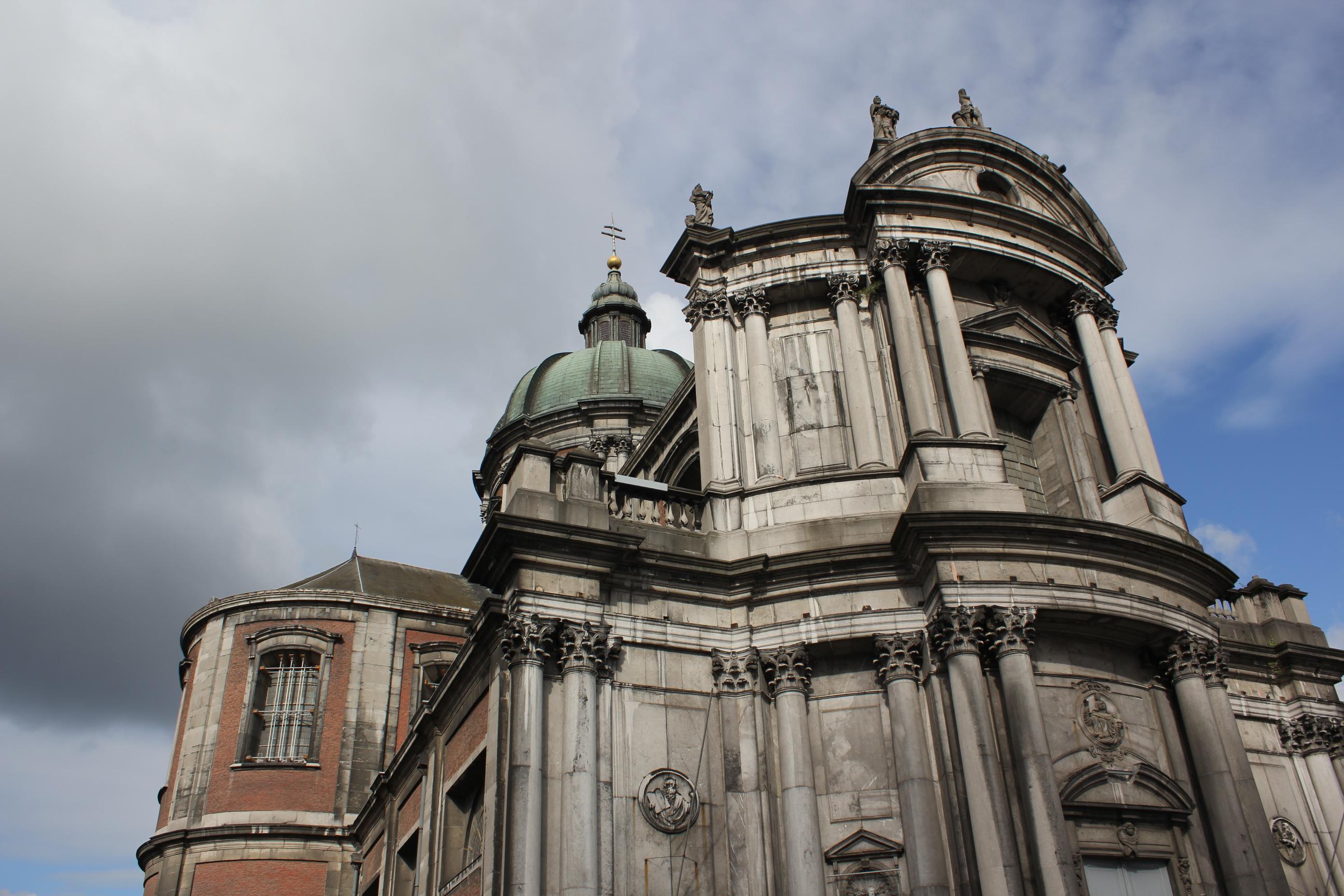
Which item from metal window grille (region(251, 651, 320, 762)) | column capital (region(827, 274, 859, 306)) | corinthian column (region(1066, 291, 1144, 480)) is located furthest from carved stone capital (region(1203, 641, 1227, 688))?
metal window grille (region(251, 651, 320, 762))

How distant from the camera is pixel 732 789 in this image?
13.3 m

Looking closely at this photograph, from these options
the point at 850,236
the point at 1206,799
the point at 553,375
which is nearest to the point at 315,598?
the point at 553,375

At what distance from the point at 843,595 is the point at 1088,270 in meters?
8.21

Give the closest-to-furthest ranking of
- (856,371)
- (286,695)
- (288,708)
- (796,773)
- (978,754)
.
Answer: (978,754)
(796,773)
(856,371)
(288,708)
(286,695)

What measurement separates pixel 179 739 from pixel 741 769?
20.9 meters

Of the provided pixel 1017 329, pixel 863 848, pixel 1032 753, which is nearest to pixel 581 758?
pixel 863 848

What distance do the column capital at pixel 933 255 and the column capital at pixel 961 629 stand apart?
19.6ft

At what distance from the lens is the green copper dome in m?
37.4

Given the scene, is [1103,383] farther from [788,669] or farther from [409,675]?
[409,675]

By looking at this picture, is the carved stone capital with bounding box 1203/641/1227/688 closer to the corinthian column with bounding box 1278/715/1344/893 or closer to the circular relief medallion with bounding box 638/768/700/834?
the corinthian column with bounding box 1278/715/1344/893

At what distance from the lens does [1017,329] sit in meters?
17.9

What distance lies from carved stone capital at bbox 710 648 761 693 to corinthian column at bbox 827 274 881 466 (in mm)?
3385

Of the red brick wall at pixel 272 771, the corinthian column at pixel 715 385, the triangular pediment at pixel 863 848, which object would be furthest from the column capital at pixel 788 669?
the red brick wall at pixel 272 771

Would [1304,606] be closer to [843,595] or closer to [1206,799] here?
[1206,799]
